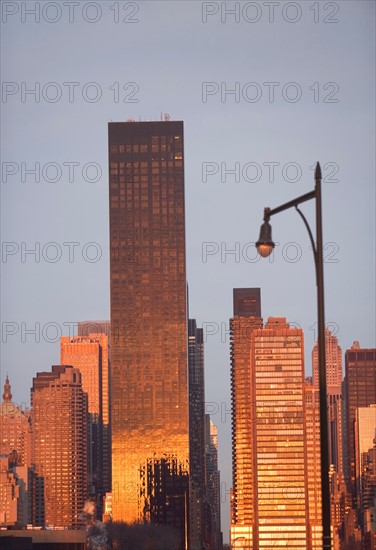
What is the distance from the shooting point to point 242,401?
141m

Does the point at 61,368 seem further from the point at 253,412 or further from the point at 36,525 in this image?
the point at 36,525

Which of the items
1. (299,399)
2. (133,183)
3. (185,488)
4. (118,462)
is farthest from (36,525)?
(299,399)

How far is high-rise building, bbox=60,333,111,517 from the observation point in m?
120

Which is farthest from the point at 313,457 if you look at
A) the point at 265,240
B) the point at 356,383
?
the point at 265,240

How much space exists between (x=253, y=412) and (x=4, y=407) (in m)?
26.0

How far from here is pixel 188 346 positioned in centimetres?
12462

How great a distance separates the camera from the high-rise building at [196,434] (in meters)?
102

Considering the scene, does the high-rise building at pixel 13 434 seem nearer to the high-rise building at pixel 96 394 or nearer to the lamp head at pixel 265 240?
the high-rise building at pixel 96 394

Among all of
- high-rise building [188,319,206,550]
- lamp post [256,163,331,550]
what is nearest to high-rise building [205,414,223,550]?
high-rise building [188,319,206,550]

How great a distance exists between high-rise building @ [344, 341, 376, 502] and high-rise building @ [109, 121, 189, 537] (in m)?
29.4

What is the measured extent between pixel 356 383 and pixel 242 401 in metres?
18.7

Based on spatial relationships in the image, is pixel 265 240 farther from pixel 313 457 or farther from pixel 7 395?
pixel 313 457

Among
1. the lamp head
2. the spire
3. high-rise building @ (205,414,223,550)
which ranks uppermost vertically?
the lamp head

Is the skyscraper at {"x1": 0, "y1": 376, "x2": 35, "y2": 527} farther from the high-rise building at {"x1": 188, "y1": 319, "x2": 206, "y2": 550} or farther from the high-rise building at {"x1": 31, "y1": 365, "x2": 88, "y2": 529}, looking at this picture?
the high-rise building at {"x1": 188, "y1": 319, "x2": 206, "y2": 550}
